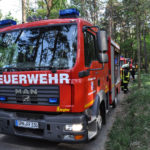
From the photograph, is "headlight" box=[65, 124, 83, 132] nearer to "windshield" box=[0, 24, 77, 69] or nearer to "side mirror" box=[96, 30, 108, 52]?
"windshield" box=[0, 24, 77, 69]

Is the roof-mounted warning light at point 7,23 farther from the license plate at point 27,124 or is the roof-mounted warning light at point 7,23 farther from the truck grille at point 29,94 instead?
the license plate at point 27,124

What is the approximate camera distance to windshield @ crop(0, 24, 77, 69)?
331 cm

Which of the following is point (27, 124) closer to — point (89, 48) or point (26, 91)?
point (26, 91)

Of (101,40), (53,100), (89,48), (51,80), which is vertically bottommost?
(53,100)

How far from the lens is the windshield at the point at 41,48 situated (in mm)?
3309

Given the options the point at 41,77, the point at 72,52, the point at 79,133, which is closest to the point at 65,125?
the point at 79,133

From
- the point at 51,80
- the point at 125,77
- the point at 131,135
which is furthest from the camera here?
the point at 125,77

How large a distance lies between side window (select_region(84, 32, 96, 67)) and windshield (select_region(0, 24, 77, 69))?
1.10 feet

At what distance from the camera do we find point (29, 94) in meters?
3.46

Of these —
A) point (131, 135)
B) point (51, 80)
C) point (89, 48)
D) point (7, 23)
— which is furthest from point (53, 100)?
point (7, 23)

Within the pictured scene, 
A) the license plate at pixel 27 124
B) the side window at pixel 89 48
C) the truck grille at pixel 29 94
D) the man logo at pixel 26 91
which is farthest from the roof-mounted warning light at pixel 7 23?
the license plate at pixel 27 124

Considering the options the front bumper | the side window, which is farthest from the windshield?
the front bumper

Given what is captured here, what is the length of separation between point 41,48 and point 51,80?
692 mm

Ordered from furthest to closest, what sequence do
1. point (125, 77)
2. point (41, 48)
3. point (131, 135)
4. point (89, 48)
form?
point (125, 77) → point (131, 135) → point (89, 48) → point (41, 48)
